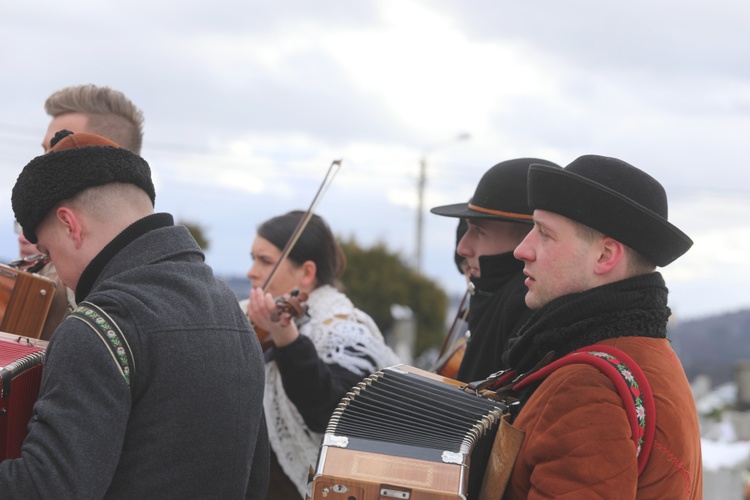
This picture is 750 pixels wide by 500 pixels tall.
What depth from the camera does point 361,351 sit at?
4.03m

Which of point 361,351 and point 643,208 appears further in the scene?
point 361,351

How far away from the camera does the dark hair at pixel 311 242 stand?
4.39 m

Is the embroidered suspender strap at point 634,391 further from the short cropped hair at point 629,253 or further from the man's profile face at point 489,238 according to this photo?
the man's profile face at point 489,238

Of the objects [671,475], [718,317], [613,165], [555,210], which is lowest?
[718,317]

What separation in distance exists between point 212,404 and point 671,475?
1.12m

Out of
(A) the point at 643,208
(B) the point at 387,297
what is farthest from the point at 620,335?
(B) the point at 387,297

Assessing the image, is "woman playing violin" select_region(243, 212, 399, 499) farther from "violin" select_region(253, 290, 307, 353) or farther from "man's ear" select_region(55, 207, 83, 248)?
"man's ear" select_region(55, 207, 83, 248)

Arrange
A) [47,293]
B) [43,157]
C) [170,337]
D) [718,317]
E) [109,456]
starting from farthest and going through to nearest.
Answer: [718,317], [47,293], [43,157], [170,337], [109,456]

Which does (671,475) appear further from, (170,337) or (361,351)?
(361,351)

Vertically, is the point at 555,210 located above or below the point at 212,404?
above

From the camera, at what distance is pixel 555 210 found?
7.55 feet

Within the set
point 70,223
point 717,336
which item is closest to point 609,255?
point 70,223

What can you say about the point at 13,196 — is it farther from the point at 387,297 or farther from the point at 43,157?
the point at 387,297

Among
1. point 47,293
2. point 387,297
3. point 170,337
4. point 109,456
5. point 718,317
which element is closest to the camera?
point 109,456
